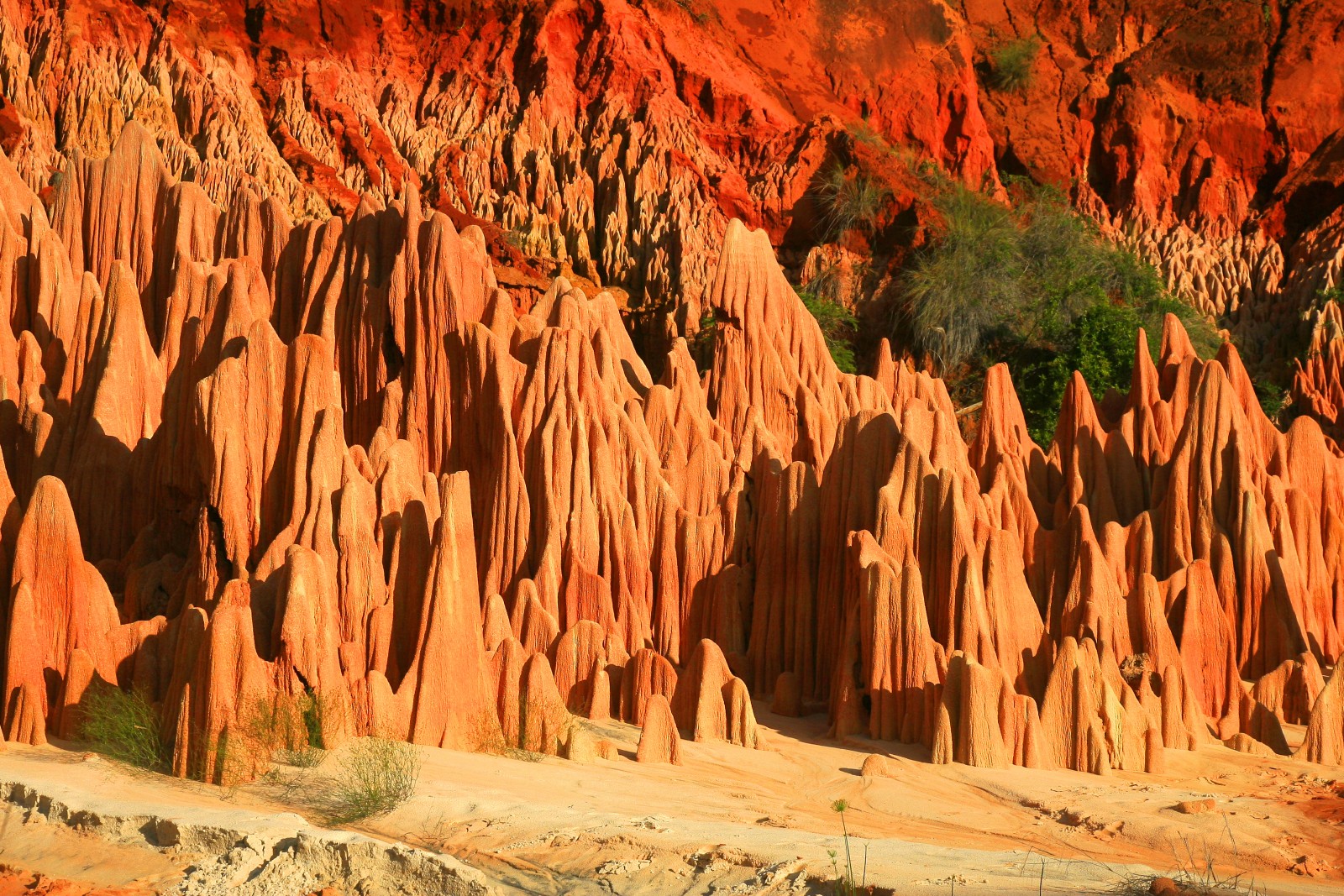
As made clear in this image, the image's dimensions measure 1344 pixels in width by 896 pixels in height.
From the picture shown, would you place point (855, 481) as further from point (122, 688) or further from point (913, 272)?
point (913, 272)

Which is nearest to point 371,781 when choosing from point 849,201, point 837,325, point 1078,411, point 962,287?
point 1078,411

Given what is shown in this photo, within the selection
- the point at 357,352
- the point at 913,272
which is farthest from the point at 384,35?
Result: the point at 357,352

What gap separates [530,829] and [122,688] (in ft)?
12.6

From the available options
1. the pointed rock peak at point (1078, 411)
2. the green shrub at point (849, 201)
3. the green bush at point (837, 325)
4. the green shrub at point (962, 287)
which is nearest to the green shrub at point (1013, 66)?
the green shrub at point (962, 287)

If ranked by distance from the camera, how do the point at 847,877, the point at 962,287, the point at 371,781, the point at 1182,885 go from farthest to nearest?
the point at 962,287 < the point at 371,781 < the point at 847,877 < the point at 1182,885

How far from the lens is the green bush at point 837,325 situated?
97.5 feet

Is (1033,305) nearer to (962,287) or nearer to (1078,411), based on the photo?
(962,287)

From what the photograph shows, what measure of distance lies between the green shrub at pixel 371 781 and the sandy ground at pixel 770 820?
0.11 meters

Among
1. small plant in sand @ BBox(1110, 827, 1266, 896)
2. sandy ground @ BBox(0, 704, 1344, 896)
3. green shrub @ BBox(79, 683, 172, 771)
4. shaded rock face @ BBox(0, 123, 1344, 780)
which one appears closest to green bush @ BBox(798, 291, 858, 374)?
shaded rock face @ BBox(0, 123, 1344, 780)

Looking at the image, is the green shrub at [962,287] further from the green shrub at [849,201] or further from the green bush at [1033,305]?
the green shrub at [849,201]

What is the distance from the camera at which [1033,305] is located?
31.8 m

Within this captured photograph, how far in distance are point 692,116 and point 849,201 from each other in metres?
3.64

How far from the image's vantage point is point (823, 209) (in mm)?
32844

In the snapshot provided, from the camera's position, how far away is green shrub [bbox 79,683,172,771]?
414 inches
